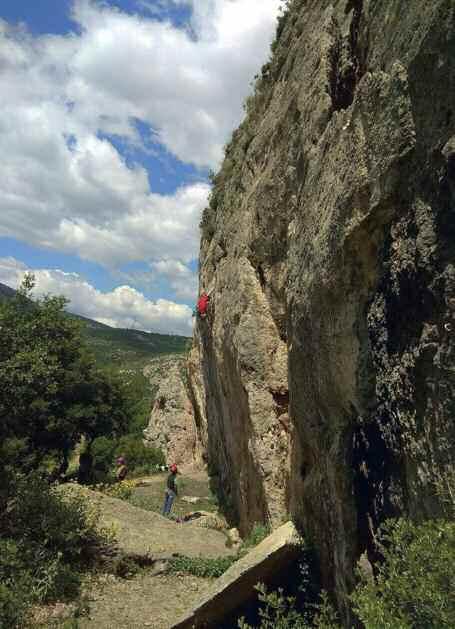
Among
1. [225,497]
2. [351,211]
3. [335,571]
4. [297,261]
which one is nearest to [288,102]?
[297,261]

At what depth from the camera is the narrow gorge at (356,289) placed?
4469 millimetres

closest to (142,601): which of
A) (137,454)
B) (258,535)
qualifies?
(258,535)

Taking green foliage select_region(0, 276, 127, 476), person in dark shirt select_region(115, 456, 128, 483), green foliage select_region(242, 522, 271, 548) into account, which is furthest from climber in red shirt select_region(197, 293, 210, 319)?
green foliage select_region(242, 522, 271, 548)

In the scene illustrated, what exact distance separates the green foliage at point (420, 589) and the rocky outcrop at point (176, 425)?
76.5ft

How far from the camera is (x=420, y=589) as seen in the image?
318cm

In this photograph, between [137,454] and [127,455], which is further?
[137,454]

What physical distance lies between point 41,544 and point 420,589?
9027 mm

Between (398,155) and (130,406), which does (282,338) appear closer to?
(398,155)

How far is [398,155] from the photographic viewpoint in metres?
5.06

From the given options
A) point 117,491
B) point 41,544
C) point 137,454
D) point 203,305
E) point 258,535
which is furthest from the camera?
point 137,454

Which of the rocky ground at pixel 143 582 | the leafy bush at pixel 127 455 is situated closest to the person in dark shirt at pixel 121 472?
the leafy bush at pixel 127 455

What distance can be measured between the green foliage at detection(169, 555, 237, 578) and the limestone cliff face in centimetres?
142

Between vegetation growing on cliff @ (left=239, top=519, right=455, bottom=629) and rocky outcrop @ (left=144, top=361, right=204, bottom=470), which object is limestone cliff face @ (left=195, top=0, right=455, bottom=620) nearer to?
vegetation growing on cliff @ (left=239, top=519, right=455, bottom=629)

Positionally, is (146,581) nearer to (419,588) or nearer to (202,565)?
(202,565)
